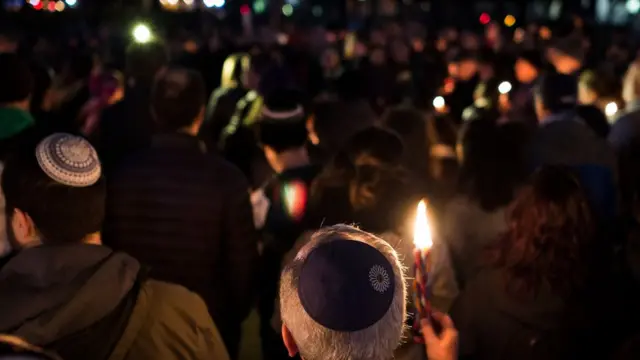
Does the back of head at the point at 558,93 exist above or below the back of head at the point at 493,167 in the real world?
above

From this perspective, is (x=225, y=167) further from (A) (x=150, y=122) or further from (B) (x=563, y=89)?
(B) (x=563, y=89)

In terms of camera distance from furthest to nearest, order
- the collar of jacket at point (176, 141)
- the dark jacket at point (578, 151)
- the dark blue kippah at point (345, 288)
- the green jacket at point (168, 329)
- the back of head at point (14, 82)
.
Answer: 1. the dark jacket at point (578, 151)
2. the back of head at point (14, 82)
3. the collar of jacket at point (176, 141)
4. the green jacket at point (168, 329)
5. the dark blue kippah at point (345, 288)

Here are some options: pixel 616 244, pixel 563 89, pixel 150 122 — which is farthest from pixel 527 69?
pixel 150 122

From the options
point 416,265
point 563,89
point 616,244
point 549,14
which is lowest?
point 616,244

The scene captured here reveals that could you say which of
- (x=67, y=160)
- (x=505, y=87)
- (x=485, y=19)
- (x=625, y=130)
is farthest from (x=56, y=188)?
(x=485, y=19)

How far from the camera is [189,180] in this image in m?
3.54

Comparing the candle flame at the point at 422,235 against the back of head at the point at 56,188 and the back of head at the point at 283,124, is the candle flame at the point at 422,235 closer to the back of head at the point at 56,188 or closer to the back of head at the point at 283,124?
the back of head at the point at 56,188

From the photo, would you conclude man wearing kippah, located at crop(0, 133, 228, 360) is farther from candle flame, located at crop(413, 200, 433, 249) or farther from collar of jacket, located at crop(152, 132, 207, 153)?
collar of jacket, located at crop(152, 132, 207, 153)

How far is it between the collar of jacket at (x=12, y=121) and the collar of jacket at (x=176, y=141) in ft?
3.00

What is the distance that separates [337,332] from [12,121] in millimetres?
2976

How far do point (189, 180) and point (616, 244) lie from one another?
3.19 metres

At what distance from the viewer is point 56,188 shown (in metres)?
2.55

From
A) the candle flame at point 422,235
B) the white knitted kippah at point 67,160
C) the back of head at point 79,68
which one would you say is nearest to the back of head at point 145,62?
the back of head at point 79,68

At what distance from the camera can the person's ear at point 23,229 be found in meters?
2.59
